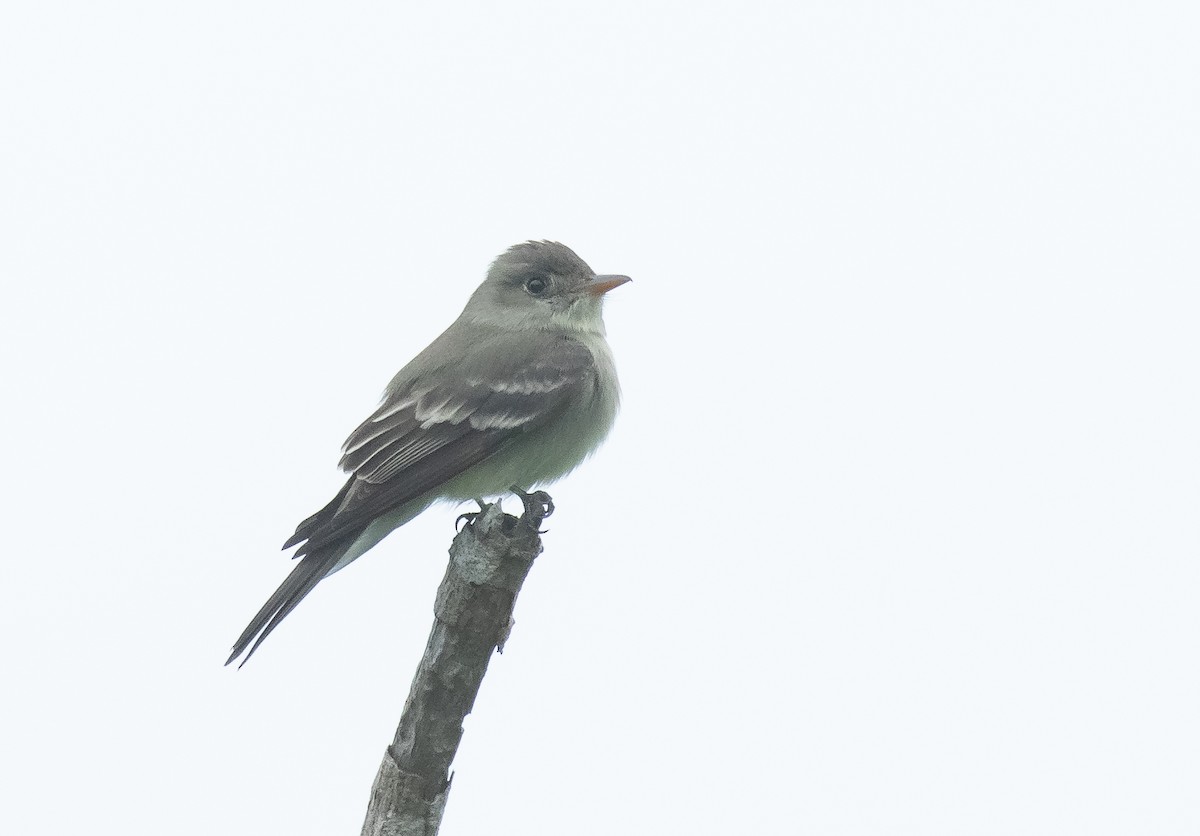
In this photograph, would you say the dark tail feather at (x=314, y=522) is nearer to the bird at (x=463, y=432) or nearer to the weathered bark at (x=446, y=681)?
the bird at (x=463, y=432)

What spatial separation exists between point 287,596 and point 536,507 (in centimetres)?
140

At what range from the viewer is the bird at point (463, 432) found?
7.00 metres

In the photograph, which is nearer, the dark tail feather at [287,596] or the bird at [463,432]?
the dark tail feather at [287,596]

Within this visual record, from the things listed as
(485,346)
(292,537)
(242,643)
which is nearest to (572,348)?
(485,346)

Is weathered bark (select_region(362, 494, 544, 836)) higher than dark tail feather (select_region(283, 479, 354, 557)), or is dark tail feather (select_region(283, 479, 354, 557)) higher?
dark tail feather (select_region(283, 479, 354, 557))

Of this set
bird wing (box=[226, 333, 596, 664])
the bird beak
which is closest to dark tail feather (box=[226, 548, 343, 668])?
bird wing (box=[226, 333, 596, 664])

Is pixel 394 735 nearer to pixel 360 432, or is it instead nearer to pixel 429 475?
pixel 429 475

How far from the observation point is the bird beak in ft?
29.0

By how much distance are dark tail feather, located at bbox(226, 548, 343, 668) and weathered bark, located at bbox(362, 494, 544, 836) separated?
118 cm

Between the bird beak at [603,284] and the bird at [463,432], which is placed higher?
the bird beak at [603,284]

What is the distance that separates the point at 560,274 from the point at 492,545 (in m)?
3.69

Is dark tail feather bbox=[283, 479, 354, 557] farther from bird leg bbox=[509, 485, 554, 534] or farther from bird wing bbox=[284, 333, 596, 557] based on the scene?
bird leg bbox=[509, 485, 554, 534]

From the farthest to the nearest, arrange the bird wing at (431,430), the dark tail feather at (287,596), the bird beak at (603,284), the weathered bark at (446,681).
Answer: the bird beak at (603,284), the bird wing at (431,430), the dark tail feather at (287,596), the weathered bark at (446,681)

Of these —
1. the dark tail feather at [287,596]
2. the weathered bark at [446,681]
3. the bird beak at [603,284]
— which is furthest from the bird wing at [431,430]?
the weathered bark at [446,681]
